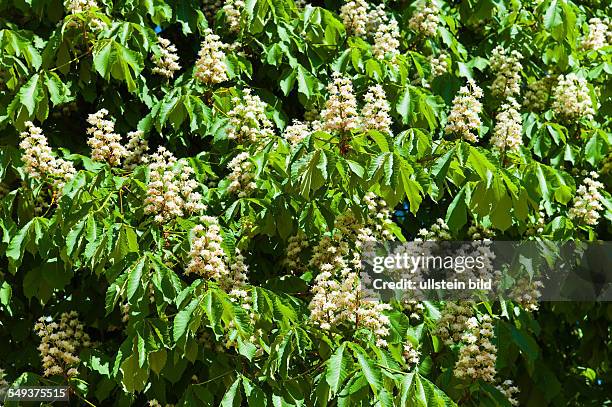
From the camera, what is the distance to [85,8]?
504 centimetres

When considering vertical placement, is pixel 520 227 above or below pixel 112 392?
above

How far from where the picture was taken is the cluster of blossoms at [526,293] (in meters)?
4.74

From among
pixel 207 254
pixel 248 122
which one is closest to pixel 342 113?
pixel 248 122

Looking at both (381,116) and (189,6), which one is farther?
(189,6)

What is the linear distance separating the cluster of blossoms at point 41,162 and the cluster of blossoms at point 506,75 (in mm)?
2169

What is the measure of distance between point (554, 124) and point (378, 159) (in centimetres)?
163

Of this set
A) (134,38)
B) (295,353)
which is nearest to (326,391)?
(295,353)

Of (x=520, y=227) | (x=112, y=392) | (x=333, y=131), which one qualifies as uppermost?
(x=333, y=131)

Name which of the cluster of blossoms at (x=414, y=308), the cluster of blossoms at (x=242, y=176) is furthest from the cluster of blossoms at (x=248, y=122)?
the cluster of blossoms at (x=414, y=308)

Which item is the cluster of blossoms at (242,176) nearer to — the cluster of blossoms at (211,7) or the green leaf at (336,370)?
the green leaf at (336,370)

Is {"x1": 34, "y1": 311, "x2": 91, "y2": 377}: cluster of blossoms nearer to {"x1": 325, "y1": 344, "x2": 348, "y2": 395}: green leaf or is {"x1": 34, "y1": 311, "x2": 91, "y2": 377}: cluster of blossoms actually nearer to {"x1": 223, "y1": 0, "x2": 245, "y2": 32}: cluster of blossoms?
{"x1": 325, "y1": 344, "x2": 348, "y2": 395}: green leaf

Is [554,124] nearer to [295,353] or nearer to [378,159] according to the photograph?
[378,159]

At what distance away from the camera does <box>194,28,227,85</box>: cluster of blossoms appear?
497cm

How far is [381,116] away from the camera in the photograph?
4.38 metres
